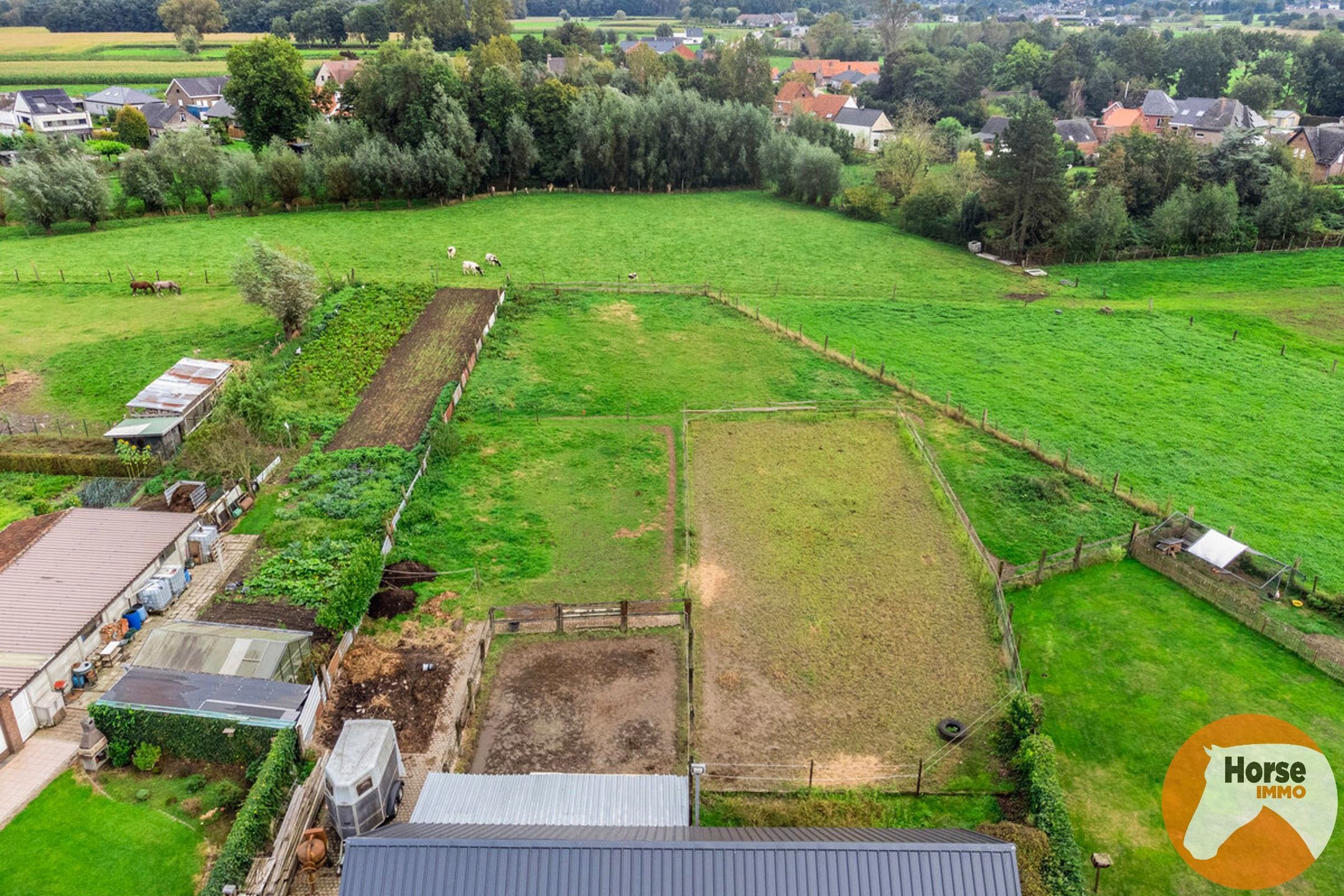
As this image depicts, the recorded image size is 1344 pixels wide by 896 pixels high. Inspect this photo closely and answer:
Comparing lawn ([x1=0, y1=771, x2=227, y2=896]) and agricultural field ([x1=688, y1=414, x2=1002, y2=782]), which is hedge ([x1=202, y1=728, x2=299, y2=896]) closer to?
lawn ([x1=0, y1=771, x2=227, y2=896])

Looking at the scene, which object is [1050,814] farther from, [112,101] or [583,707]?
[112,101]

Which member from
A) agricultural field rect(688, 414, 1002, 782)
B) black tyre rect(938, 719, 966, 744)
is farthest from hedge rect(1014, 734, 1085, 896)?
agricultural field rect(688, 414, 1002, 782)

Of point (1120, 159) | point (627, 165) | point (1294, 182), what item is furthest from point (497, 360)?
point (1294, 182)

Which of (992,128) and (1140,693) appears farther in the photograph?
(992,128)

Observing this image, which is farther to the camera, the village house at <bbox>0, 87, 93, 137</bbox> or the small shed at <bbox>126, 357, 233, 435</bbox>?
the village house at <bbox>0, 87, 93, 137</bbox>

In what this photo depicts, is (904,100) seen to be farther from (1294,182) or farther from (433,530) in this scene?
(433,530)

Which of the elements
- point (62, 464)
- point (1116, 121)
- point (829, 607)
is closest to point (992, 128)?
point (1116, 121)
